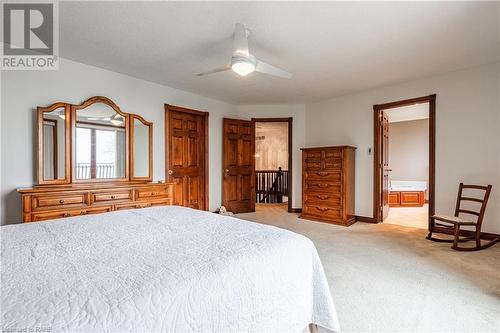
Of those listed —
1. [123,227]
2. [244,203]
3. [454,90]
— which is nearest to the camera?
[123,227]

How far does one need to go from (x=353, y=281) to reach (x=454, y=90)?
334 cm

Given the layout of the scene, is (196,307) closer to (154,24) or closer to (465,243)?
(154,24)

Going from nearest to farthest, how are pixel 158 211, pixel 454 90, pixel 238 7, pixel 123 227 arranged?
pixel 123 227 → pixel 158 211 → pixel 238 7 → pixel 454 90

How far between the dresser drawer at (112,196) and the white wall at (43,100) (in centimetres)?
74

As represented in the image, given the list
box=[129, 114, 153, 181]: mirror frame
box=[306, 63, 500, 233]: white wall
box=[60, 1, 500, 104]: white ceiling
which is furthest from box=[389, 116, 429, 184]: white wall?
box=[129, 114, 153, 181]: mirror frame

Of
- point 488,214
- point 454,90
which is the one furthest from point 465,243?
point 454,90

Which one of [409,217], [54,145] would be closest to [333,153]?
[409,217]

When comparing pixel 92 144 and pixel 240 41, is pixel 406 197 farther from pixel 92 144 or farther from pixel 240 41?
pixel 92 144

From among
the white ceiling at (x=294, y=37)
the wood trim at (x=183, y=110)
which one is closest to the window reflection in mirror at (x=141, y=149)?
the wood trim at (x=183, y=110)

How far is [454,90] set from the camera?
3.60m

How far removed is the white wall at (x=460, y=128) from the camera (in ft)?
10.9

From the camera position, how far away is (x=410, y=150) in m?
7.26

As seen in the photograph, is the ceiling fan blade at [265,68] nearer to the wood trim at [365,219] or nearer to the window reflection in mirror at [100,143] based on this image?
the window reflection in mirror at [100,143]

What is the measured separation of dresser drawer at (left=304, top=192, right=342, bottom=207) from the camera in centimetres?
429
